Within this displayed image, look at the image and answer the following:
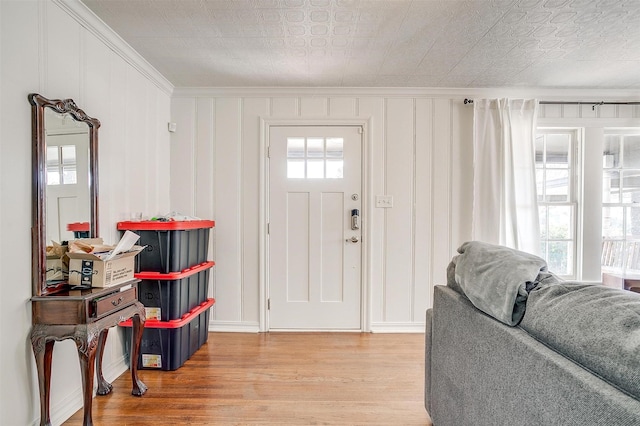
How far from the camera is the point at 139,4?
5.89ft

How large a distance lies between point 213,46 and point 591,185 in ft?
11.9

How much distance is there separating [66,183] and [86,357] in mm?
939

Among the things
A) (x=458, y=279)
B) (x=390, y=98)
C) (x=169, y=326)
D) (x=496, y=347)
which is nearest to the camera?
(x=496, y=347)

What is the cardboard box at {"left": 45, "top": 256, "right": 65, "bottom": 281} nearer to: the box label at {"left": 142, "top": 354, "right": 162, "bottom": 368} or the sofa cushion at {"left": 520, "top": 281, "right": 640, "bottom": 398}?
the box label at {"left": 142, "top": 354, "right": 162, "bottom": 368}

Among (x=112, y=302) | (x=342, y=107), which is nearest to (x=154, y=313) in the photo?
(x=112, y=302)

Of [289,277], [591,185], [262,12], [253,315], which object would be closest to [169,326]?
[253,315]

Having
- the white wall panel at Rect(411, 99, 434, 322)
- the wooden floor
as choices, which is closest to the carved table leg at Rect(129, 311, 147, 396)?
the wooden floor

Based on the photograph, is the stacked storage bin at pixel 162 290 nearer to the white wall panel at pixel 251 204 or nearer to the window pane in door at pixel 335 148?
the white wall panel at pixel 251 204

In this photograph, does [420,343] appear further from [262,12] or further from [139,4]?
[139,4]

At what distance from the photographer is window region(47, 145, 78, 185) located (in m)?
1.64

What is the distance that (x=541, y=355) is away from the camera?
0.86 meters

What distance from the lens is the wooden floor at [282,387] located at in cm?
176

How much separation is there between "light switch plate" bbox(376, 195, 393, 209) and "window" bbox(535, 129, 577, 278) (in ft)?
4.91

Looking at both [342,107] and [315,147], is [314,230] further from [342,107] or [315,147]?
[342,107]
